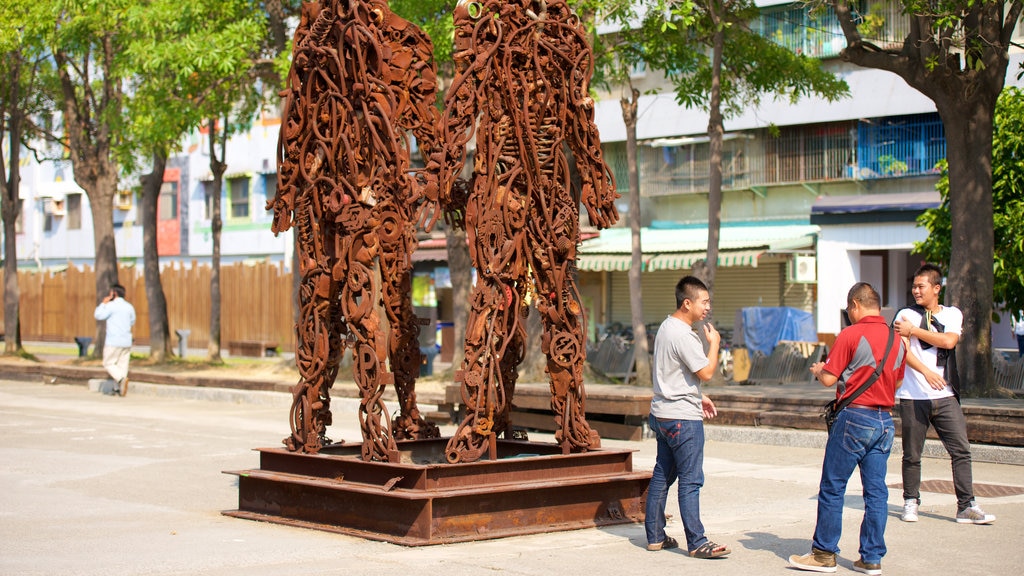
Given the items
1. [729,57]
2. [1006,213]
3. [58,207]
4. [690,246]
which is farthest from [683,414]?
[58,207]

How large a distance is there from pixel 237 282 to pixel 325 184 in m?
32.9

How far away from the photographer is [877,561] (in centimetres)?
777

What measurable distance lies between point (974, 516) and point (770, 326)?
68.1ft

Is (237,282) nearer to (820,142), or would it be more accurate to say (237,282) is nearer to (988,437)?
(820,142)

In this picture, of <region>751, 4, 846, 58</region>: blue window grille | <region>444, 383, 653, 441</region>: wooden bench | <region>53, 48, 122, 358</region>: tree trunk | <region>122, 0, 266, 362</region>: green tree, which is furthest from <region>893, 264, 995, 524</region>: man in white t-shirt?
<region>751, 4, 846, 58</region>: blue window grille

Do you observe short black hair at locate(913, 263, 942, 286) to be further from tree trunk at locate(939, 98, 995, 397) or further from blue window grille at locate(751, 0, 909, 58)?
blue window grille at locate(751, 0, 909, 58)

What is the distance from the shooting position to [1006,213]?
20422 millimetres

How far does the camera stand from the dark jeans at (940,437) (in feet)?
31.5

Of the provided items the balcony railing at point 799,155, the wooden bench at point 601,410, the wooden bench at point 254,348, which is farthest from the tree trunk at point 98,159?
the wooden bench at point 601,410

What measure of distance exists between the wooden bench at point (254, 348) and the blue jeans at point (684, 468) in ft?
102

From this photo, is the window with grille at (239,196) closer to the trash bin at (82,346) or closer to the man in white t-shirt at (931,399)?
the trash bin at (82,346)

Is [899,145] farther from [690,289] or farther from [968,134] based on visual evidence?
[690,289]

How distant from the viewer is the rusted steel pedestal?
870cm

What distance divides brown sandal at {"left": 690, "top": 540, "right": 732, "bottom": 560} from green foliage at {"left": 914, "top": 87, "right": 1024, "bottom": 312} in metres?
13.5
